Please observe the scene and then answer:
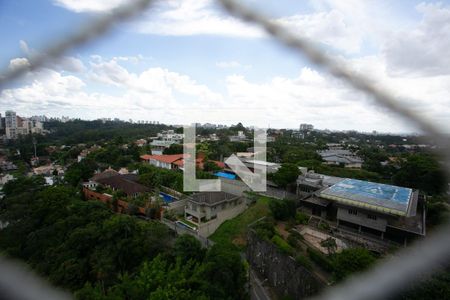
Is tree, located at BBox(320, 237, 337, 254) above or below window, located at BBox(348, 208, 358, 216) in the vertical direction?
below

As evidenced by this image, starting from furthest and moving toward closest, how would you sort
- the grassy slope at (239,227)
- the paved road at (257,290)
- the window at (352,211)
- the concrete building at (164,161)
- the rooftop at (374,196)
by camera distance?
the concrete building at (164,161) < the grassy slope at (239,227) < the window at (352,211) < the rooftop at (374,196) < the paved road at (257,290)

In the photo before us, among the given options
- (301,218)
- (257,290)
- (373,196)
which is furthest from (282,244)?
(373,196)

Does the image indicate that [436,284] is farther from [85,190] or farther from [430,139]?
[85,190]

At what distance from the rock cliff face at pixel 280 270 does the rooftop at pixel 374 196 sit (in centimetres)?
340

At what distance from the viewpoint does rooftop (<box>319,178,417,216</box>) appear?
8242 mm

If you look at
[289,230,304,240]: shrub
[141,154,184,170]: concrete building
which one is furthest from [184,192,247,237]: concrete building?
[141,154,184,170]: concrete building

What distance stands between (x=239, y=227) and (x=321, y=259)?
11.7 ft

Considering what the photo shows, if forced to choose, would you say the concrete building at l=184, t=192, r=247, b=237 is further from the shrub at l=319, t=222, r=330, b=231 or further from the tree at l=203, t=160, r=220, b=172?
the tree at l=203, t=160, r=220, b=172

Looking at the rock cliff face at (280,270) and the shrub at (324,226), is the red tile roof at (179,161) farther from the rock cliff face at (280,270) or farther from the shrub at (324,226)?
the rock cliff face at (280,270)

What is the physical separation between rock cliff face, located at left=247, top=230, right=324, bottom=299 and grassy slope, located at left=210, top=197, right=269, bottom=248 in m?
0.78

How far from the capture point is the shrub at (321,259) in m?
6.56

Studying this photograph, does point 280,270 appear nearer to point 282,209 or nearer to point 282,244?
point 282,244

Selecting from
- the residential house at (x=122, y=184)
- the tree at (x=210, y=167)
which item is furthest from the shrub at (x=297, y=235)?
the tree at (x=210, y=167)

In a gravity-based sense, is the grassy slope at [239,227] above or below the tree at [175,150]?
below
